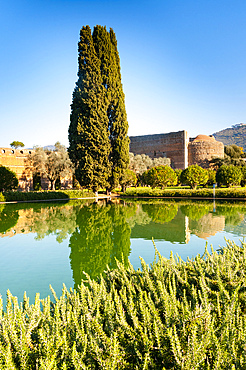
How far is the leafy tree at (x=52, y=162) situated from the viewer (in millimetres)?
28656

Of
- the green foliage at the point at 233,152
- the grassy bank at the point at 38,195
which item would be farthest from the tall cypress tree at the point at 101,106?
the green foliage at the point at 233,152

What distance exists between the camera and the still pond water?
4.74 meters

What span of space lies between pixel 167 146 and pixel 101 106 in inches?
1096

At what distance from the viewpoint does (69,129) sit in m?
18.8

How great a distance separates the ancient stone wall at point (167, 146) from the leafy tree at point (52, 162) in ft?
66.5

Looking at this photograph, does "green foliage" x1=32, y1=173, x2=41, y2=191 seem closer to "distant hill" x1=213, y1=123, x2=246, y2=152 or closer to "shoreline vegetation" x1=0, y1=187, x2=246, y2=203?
"shoreline vegetation" x1=0, y1=187, x2=246, y2=203

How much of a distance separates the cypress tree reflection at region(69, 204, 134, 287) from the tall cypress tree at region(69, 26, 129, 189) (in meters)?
8.82

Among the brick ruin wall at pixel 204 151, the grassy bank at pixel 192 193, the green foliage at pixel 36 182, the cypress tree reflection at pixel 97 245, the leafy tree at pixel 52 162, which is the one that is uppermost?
the brick ruin wall at pixel 204 151

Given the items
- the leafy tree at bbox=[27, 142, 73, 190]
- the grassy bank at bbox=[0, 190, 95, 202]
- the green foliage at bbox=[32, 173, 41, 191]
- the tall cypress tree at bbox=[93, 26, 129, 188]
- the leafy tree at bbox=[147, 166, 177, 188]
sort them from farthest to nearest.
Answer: the green foliage at bbox=[32, 173, 41, 191], the leafy tree at bbox=[27, 142, 73, 190], the leafy tree at bbox=[147, 166, 177, 188], the grassy bank at bbox=[0, 190, 95, 202], the tall cypress tree at bbox=[93, 26, 129, 188]

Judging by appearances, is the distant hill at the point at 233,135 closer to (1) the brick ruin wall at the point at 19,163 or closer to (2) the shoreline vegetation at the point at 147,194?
(2) the shoreline vegetation at the point at 147,194

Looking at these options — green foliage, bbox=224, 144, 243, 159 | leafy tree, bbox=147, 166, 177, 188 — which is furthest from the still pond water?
green foliage, bbox=224, 144, 243, 159

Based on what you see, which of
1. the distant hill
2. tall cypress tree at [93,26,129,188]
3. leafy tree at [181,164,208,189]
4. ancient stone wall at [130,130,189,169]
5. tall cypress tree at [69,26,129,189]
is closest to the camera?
tall cypress tree at [69,26,129,189]

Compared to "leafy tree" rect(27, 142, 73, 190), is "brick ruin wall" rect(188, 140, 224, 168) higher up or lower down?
higher up

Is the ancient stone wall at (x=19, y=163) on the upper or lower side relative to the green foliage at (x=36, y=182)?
upper
